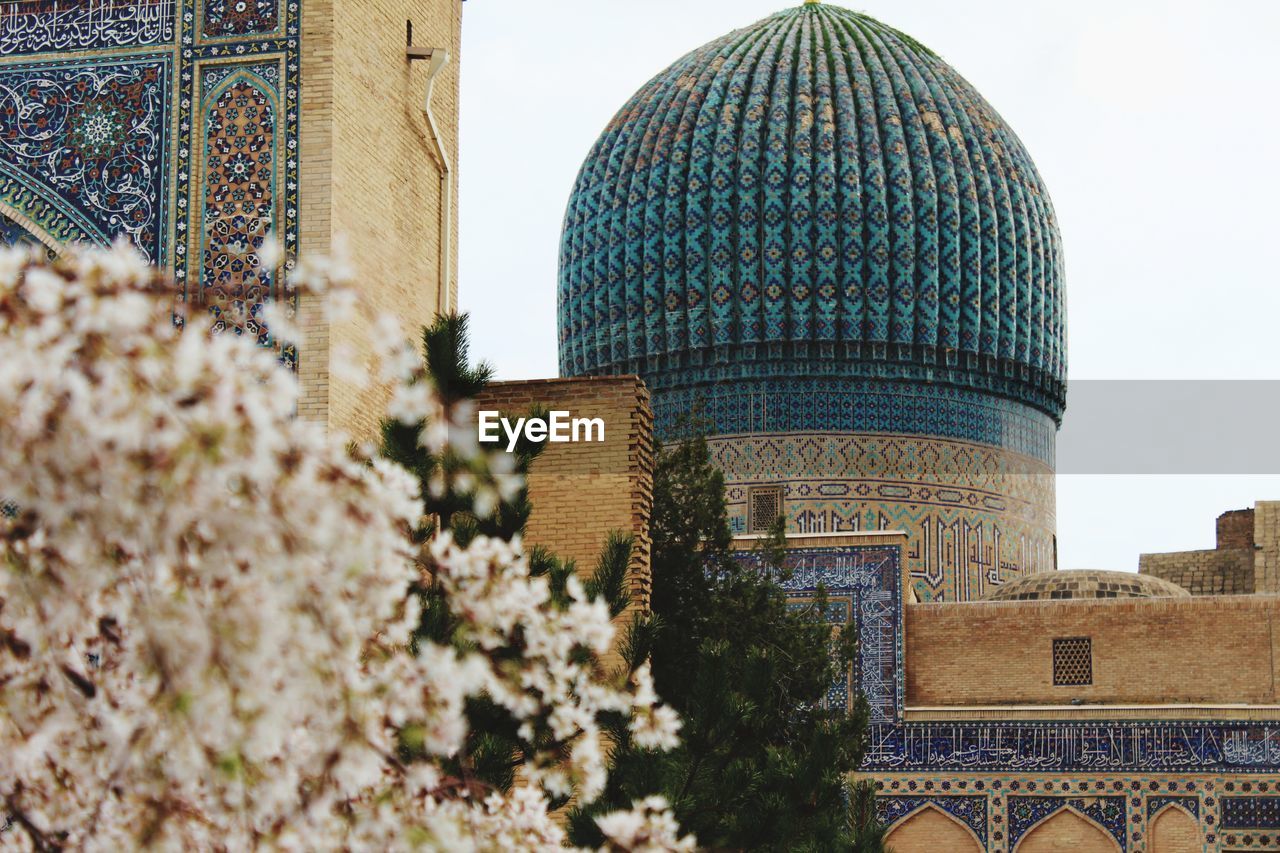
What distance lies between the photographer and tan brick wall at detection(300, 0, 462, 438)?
773cm

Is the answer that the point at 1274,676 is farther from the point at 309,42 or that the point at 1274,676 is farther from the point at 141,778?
the point at 141,778

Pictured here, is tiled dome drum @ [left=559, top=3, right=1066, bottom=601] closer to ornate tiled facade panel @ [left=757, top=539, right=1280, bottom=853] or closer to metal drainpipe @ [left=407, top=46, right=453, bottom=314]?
ornate tiled facade panel @ [left=757, top=539, right=1280, bottom=853]

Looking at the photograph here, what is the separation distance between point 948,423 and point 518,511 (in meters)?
11.9

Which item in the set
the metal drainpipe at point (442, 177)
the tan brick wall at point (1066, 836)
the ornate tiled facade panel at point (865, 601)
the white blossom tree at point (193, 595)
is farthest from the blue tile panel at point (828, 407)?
the white blossom tree at point (193, 595)

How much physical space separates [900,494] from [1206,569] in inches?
97.7

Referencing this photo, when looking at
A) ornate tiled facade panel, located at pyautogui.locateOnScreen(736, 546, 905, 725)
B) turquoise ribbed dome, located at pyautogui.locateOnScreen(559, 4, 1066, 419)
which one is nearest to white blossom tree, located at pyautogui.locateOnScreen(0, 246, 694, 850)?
ornate tiled facade panel, located at pyautogui.locateOnScreen(736, 546, 905, 725)

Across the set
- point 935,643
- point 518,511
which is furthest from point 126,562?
point 935,643

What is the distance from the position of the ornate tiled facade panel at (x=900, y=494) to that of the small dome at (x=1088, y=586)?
28.6 inches

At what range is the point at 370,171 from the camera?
26.9ft

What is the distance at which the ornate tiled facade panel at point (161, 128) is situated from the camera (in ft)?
25.8

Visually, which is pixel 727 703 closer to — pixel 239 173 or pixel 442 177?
pixel 239 173

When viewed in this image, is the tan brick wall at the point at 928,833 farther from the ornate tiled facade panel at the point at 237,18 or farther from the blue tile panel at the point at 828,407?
the ornate tiled facade panel at the point at 237,18

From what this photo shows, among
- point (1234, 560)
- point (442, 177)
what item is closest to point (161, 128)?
point (442, 177)

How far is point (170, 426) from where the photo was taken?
2.48 metres
